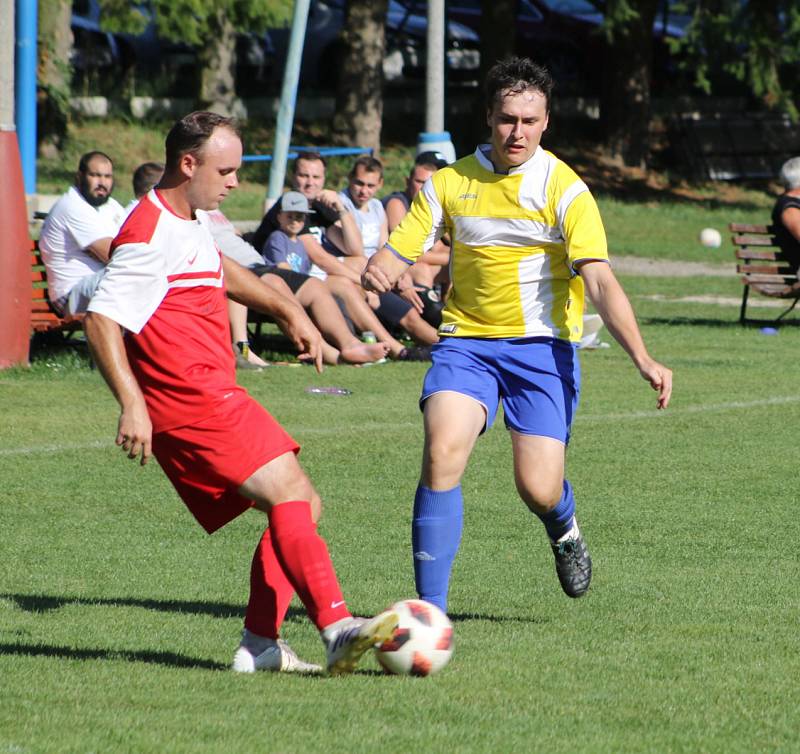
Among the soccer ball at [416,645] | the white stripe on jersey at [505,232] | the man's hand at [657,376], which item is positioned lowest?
the soccer ball at [416,645]

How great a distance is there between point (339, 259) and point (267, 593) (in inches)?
360

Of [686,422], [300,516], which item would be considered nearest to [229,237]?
[686,422]

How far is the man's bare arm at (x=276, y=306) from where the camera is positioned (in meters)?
5.25

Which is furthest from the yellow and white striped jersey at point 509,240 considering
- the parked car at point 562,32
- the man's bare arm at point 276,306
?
the parked car at point 562,32

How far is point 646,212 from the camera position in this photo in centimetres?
2973

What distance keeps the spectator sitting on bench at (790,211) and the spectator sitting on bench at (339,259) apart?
13.8ft

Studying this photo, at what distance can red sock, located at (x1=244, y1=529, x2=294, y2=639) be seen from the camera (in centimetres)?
521

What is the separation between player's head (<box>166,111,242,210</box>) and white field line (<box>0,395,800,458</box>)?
4718mm

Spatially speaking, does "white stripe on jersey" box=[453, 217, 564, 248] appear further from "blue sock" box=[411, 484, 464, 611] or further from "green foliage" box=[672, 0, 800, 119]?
"green foliage" box=[672, 0, 800, 119]

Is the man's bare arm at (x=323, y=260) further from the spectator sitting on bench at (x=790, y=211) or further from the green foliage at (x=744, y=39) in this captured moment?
the green foliage at (x=744, y=39)

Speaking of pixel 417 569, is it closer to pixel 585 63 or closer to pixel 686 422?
pixel 686 422

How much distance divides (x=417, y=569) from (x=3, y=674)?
1.52 metres

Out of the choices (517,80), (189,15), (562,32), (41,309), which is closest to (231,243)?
(41,309)

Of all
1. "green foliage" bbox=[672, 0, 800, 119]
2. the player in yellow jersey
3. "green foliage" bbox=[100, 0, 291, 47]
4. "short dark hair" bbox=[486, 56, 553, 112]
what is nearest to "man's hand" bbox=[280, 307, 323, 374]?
the player in yellow jersey
